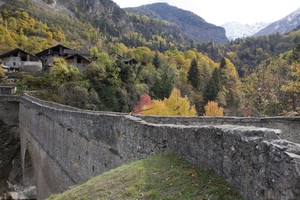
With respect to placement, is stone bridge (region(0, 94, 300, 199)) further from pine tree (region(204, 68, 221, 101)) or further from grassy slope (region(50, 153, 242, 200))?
pine tree (region(204, 68, 221, 101))

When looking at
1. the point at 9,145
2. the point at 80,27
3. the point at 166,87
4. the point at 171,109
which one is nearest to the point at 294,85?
the point at 171,109

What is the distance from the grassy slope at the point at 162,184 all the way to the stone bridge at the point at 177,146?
9.7 inches

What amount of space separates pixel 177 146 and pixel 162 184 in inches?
59.3

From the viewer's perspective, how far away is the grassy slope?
3795mm

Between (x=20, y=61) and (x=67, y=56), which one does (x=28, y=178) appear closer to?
(x=67, y=56)

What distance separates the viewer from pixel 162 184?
461cm

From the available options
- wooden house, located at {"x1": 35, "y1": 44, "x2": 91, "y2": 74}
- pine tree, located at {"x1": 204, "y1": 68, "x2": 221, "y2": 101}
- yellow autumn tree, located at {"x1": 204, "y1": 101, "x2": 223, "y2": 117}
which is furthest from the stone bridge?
pine tree, located at {"x1": 204, "y1": 68, "x2": 221, "y2": 101}

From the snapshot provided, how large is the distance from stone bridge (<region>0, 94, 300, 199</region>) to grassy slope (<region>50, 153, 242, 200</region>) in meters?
0.25

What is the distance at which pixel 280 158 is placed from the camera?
266 centimetres

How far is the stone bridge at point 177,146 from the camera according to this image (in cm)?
283

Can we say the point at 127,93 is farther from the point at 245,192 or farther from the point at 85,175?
the point at 245,192

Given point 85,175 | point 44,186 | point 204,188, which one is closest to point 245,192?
point 204,188

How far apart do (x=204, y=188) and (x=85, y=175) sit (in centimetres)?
889

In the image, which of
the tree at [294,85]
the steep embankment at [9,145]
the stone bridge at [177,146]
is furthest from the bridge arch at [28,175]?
the tree at [294,85]
